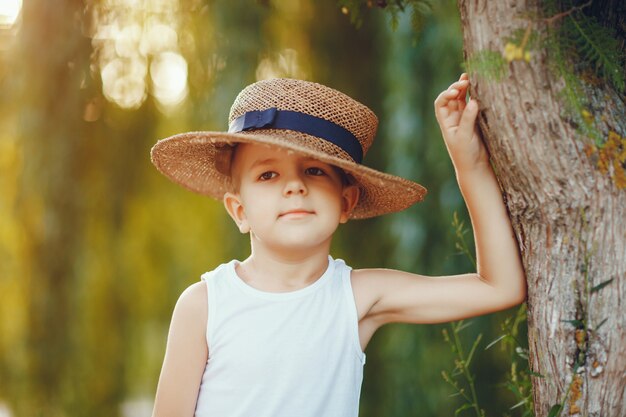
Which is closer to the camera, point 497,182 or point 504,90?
point 504,90

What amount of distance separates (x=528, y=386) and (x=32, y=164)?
177 cm

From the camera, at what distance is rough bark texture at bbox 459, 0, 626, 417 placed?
1.36 m

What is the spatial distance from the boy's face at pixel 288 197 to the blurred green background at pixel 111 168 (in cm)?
72

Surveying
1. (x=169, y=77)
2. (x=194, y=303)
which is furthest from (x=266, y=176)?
(x=169, y=77)

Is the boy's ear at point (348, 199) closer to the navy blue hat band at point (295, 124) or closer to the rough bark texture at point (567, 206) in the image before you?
the navy blue hat band at point (295, 124)

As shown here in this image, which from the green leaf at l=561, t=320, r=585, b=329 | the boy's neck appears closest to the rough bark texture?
the green leaf at l=561, t=320, r=585, b=329

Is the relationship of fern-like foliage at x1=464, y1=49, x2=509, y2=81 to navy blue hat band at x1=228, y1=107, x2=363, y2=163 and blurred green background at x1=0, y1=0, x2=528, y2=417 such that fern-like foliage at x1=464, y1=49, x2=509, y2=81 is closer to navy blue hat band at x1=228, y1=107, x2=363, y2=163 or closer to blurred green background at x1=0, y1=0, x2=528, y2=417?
navy blue hat band at x1=228, y1=107, x2=363, y2=163

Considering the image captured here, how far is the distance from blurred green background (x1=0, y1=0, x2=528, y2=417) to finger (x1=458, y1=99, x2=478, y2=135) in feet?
3.11

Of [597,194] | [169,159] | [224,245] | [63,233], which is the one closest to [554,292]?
[597,194]

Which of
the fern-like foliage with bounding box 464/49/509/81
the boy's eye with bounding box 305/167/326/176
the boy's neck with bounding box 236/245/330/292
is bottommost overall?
the boy's neck with bounding box 236/245/330/292

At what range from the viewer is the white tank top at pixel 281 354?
1.69 m

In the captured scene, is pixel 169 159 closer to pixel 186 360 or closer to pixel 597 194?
pixel 186 360

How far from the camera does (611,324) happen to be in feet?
4.49

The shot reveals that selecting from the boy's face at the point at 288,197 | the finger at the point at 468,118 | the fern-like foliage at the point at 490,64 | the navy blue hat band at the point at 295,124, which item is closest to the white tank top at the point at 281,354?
the boy's face at the point at 288,197
